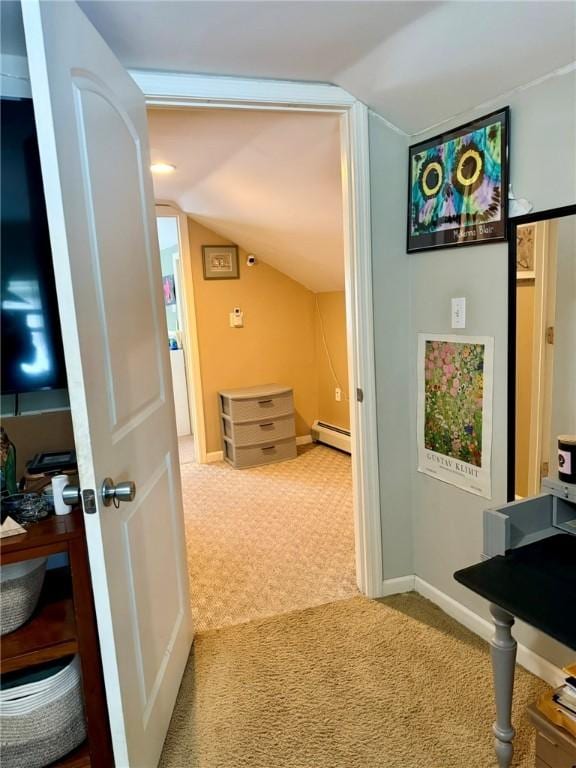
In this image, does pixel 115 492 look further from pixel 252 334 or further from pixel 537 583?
pixel 252 334

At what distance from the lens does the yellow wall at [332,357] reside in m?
4.13

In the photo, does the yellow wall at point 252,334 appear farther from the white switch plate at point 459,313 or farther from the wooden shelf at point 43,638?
the wooden shelf at point 43,638

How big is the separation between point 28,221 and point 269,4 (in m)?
0.83

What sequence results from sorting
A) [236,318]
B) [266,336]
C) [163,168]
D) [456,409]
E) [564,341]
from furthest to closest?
[266,336] → [236,318] → [163,168] → [456,409] → [564,341]

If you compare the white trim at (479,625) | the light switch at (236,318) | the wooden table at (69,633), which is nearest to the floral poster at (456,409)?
the white trim at (479,625)

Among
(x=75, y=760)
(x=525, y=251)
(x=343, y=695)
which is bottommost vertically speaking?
(x=343, y=695)

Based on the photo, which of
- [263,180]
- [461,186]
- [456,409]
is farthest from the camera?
[263,180]

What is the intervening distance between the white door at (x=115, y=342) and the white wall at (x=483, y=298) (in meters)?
1.00

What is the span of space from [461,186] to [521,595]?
1.29 m

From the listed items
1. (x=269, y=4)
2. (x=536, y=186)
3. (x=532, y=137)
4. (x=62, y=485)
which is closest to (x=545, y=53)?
(x=532, y=137)

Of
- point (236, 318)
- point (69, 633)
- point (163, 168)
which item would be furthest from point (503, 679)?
point (236, 318)

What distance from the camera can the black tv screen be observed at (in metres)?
1.24

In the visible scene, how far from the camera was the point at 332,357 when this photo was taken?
430 cm

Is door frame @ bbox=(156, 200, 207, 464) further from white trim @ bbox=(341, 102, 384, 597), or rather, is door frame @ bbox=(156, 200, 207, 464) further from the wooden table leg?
the wooden table leg
